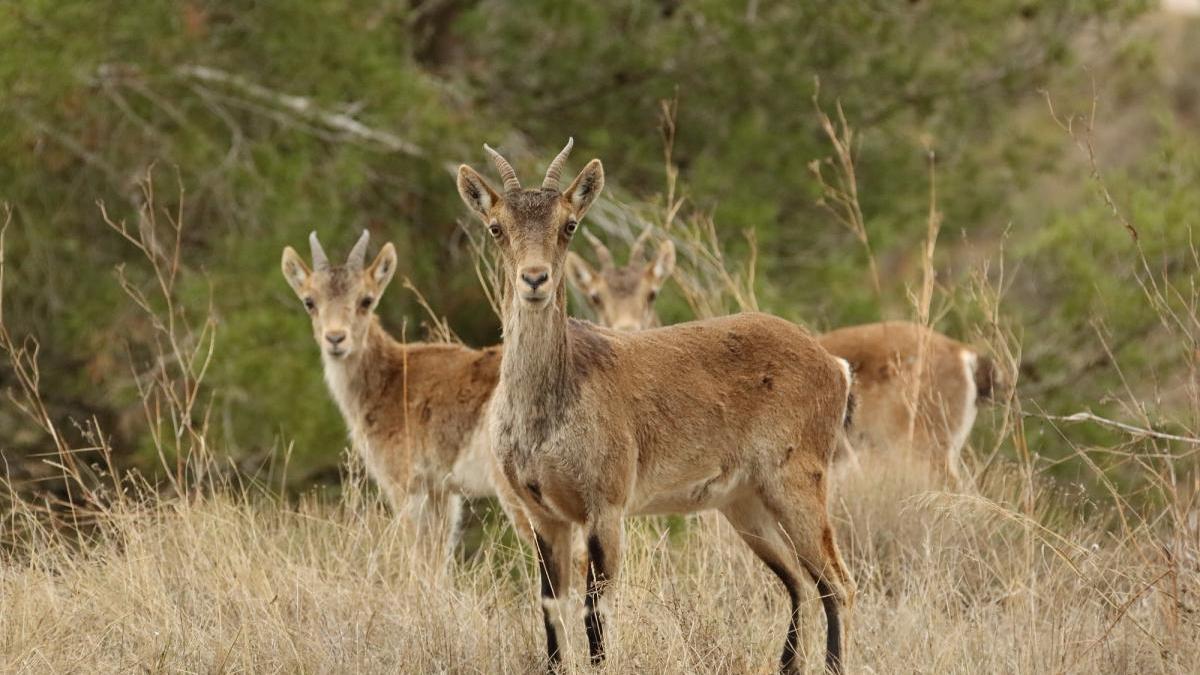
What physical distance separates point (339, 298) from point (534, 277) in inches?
158

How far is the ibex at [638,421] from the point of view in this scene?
19.3 feet

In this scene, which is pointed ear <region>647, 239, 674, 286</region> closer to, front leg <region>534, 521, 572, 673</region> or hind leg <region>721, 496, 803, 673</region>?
hind leg <region>721, 496, 803, 673</region>

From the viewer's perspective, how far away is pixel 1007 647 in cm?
593

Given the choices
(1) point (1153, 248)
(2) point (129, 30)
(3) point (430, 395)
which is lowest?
(1) point (1153, 248)

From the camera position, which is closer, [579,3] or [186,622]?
[186,622]

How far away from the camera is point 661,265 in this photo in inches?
433

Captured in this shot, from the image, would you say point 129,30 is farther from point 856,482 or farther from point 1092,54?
point 1092,54

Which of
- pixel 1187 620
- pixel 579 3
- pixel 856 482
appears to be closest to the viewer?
pixel 1187 620

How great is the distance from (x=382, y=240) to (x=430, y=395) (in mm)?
4924

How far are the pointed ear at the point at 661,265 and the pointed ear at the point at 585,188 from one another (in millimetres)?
4618

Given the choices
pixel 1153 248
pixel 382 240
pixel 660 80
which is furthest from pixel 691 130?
pixel 1153 248

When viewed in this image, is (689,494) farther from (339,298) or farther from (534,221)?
(339,298)

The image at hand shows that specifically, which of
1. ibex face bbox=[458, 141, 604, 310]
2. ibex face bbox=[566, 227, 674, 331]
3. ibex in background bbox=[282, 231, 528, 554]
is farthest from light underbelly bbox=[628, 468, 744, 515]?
ibex face bbox=[566, 227, 674, 331]

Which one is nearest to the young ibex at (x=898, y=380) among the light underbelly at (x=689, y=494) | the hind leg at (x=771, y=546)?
the hind leg at (x=771, y=546)
